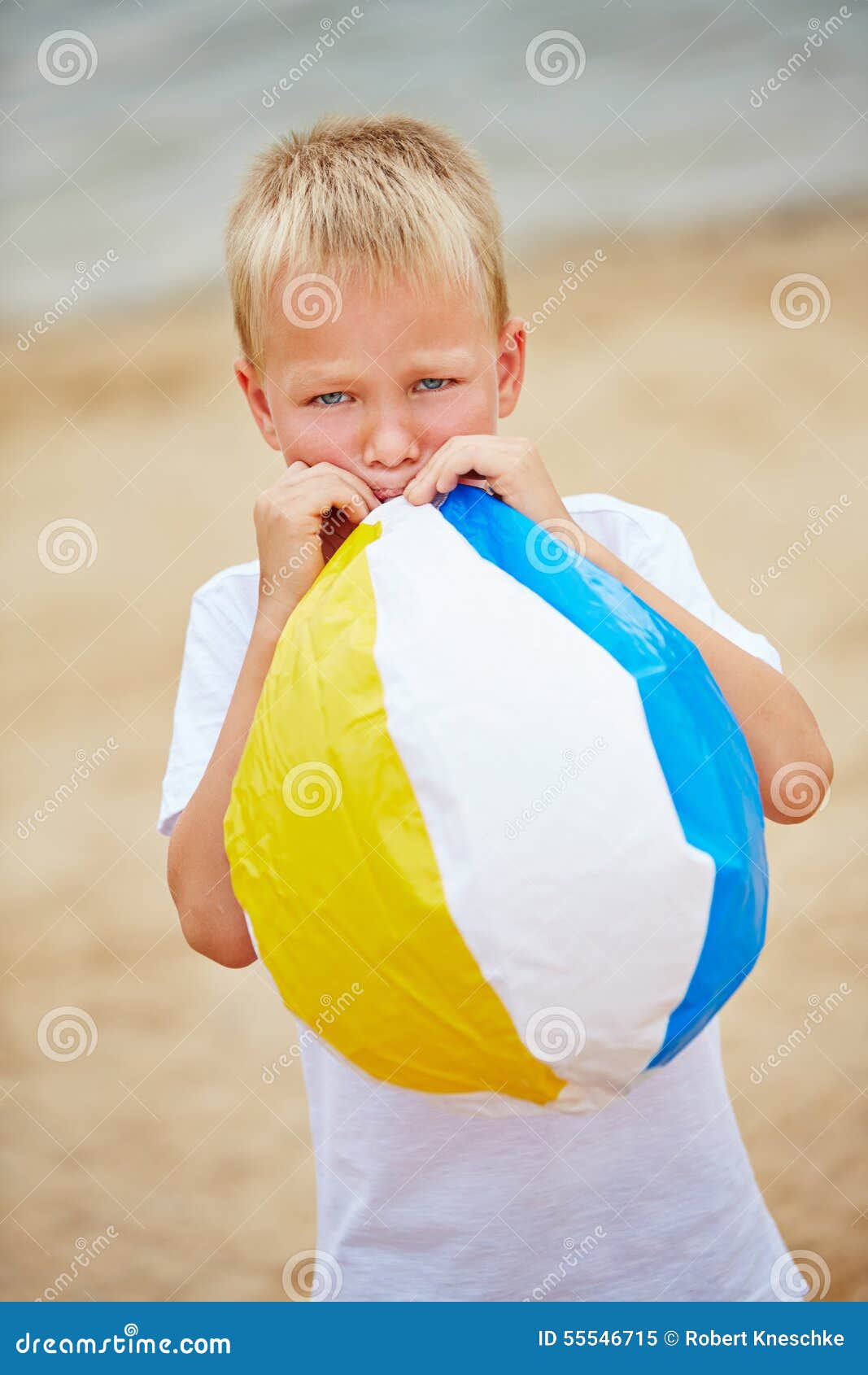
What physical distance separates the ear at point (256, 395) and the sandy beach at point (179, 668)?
1.82 metres

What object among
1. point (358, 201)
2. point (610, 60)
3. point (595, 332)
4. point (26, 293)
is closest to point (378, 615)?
point (358, 201)

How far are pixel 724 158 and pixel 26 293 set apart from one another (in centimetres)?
301

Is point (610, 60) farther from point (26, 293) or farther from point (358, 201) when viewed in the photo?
point (358, 201)

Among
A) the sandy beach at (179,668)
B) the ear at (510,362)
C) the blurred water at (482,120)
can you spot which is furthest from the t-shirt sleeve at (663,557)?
the blurred water at (482,120)

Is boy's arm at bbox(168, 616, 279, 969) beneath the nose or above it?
beneath

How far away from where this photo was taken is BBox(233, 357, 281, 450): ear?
1225 mm

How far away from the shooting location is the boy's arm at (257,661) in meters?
1.05

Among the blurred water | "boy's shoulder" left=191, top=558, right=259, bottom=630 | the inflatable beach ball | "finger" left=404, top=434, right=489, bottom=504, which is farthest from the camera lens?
the blurred water

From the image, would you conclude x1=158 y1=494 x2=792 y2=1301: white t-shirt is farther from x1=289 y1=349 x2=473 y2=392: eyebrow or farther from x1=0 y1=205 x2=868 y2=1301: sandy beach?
x1=0 y1=205 x2=868 y2=1301: sandy beach

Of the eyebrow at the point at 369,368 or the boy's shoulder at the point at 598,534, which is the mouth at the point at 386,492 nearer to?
the eyebrow at the point at 369,368

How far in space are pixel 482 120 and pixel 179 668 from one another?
128 inches

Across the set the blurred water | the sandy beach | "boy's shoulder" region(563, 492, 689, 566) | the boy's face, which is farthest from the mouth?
the blurred water

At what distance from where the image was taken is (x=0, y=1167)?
2742mm

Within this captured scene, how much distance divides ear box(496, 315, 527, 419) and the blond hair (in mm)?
11
